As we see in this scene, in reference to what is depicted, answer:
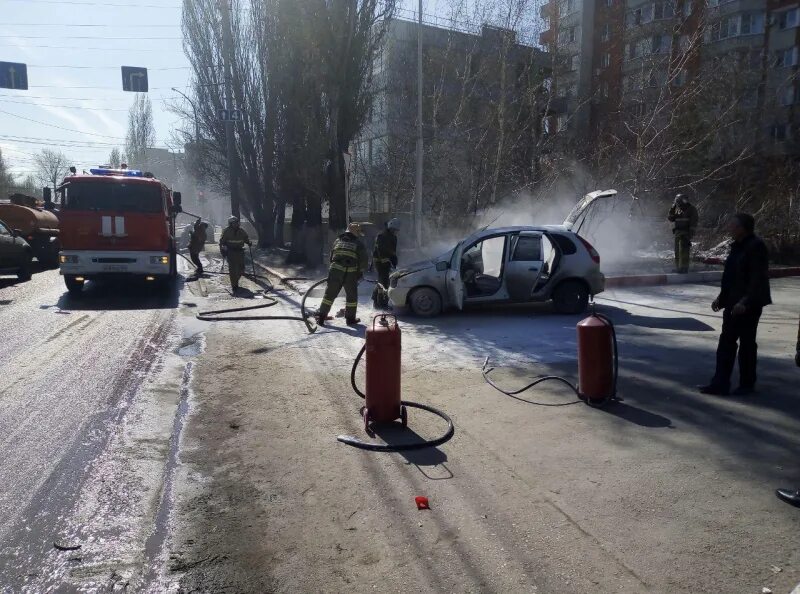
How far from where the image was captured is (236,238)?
13.9 metres

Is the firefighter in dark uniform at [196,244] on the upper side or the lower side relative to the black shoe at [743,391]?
upper

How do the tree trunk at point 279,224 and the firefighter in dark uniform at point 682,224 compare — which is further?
the tree trunk at point 279,224

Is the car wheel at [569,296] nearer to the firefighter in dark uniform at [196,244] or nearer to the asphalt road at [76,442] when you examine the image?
the asphalt road at [76,442]

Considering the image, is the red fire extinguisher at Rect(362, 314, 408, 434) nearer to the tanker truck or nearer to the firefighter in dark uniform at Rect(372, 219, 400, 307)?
the firefighter in dark uniform at Rect(372, 219, 400, 307)

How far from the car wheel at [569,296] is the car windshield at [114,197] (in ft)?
27.1

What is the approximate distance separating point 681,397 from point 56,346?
24.3ft

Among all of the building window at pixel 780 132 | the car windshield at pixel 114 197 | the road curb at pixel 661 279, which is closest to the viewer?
the car windshield at pixel 114 197

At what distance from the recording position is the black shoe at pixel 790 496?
12.0ft

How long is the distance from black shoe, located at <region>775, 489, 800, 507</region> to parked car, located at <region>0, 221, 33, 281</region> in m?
16.7

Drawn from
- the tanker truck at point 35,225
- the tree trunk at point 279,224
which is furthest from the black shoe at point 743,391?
the tree trunk at point 279,224

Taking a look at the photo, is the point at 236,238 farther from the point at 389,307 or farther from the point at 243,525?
the point at 243,525

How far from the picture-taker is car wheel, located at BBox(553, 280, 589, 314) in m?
10.3

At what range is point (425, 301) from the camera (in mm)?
10312

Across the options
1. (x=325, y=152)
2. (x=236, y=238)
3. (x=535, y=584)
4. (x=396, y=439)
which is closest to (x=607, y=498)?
(x=535, y=584)
